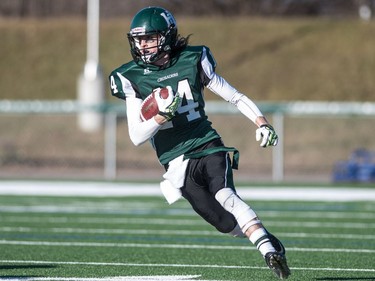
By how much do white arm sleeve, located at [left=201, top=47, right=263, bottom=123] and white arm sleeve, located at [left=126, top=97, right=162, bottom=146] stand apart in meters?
0.47

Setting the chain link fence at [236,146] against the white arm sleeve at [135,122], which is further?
the chain link fence at [236,146]

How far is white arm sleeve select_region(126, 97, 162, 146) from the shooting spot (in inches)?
228

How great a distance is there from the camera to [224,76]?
95.5 feet

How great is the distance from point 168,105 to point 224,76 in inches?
925

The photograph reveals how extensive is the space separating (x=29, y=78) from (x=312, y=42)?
8.48 meters

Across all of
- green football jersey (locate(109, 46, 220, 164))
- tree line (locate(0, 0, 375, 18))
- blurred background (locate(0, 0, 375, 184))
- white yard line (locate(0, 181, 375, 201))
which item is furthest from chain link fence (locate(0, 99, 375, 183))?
green football jersey (locate(109, 46, 220, 164))

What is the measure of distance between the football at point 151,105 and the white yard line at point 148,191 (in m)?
8.23

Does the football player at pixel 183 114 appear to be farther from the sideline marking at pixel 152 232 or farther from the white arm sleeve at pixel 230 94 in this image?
the sideline marking at pixel 152 232

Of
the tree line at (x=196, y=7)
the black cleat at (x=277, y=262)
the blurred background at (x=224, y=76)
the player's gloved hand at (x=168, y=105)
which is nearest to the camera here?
the black cleat at (x=277, y=262)

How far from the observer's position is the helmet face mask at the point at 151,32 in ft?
19.8

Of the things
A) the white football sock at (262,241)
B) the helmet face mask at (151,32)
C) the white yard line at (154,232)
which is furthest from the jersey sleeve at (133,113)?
the white yard line at (154,232)

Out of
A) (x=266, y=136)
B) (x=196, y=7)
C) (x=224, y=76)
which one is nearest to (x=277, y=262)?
(x=266, y=136)

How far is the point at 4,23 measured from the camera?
3356cm

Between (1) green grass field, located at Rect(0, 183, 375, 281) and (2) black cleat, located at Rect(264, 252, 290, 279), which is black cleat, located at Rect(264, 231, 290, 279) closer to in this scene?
(2) black cleat, located at Rect(264, 252, 290, 279)
